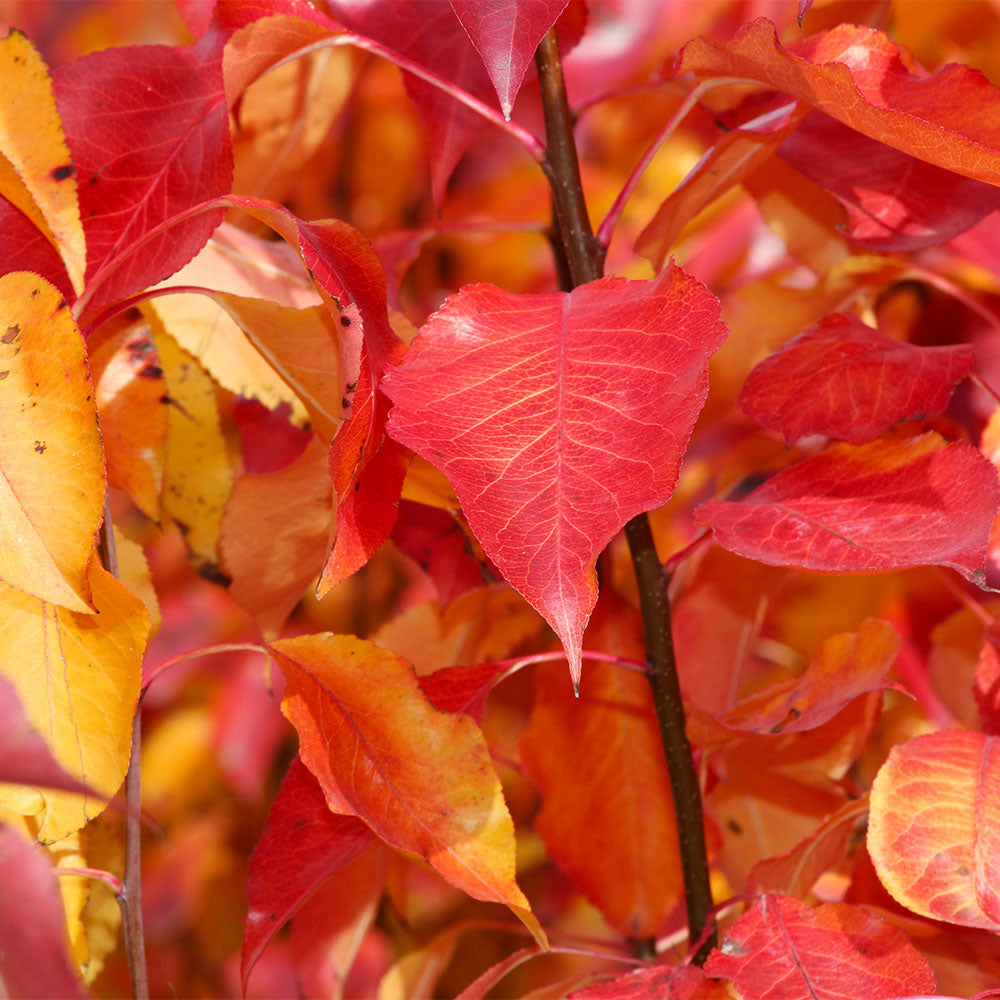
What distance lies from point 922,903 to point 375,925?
17.5 inches

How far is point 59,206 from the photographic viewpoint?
1.16 feet

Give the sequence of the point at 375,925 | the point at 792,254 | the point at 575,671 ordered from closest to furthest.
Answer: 1. the point at 575,671
2. the point at 792,254
3. the point at 375,925

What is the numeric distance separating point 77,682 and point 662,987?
0.70 ft

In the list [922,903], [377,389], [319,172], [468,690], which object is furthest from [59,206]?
[319,172]

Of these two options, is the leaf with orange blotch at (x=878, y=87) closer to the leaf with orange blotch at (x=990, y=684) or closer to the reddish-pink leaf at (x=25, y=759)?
the leaf with orange blotch at (x=990, y=684)

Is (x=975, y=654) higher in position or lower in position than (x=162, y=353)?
lower

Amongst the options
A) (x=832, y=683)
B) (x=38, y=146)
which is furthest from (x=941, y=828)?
(x=38, y=146)

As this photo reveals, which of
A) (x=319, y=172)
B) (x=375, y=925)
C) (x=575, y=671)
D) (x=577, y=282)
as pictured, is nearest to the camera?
(x=575, y=671)

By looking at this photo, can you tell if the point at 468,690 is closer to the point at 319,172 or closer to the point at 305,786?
the point at 305,786

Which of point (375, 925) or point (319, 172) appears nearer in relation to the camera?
point (375, 925)

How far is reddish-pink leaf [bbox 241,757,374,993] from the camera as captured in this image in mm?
399

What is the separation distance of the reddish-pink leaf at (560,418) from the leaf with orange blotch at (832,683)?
0.13 meters

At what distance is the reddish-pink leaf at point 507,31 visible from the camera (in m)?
0.32

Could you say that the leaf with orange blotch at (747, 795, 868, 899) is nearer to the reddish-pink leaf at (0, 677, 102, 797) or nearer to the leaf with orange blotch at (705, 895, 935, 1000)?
the leaf with orange blotch at (705, 895, 935, 1000)
